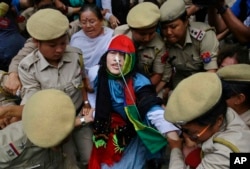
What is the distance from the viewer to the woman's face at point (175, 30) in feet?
9.55

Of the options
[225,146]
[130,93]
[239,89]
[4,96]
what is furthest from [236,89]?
[4,96]

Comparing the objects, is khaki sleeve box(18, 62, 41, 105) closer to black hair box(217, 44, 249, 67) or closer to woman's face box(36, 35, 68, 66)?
woman's face box(36, 35, 68, 66)

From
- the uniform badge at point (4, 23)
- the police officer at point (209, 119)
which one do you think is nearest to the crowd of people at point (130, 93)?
the police officer at point (209, 119)

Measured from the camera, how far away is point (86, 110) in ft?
9.04

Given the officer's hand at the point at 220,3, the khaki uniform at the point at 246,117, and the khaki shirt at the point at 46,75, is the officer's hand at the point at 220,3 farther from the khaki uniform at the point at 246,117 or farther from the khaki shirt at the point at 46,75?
the khaki shirt at the point at 46,75

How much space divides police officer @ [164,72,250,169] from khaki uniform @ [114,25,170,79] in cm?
122

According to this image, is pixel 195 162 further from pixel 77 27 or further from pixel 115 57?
pixel 77 27

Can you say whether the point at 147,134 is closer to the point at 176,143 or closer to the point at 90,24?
the point at 176,143

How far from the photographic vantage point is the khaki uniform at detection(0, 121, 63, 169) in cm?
210

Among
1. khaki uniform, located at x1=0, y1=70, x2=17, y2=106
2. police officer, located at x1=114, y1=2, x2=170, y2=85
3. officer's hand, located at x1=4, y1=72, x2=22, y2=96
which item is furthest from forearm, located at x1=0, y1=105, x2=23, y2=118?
police officer, located at x1=114, y1=2, x2=170, y2=85

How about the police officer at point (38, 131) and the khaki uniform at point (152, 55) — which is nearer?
the police officer at point (38, 131)

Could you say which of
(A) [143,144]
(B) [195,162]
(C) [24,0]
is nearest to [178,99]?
(B) [195,162]

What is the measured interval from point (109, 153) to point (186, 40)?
1.17 meters

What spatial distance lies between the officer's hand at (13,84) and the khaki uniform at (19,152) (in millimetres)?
519
